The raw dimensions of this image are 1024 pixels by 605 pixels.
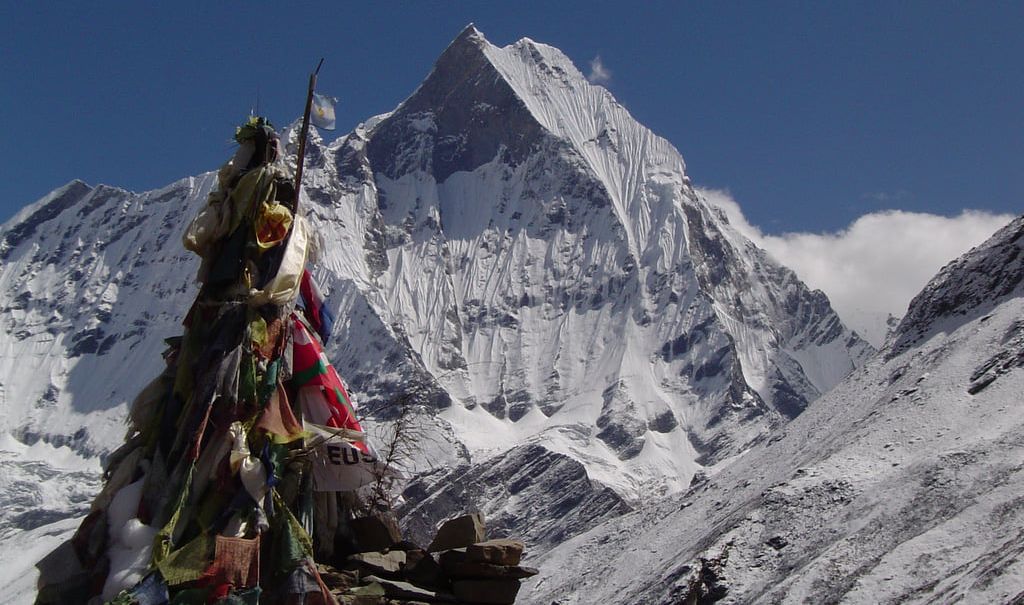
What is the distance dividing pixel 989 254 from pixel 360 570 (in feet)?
196

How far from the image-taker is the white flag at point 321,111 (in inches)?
600

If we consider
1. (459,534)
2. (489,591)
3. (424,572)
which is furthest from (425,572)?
(489,591)

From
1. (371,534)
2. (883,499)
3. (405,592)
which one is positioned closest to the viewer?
(405,592)

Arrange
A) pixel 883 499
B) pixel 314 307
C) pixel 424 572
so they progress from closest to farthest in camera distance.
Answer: pixel 424 572
pixel 314 307
pixel 883 499

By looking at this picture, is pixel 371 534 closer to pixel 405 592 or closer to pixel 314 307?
pixel 405 592

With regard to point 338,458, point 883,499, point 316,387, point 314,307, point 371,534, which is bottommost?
point 883,499

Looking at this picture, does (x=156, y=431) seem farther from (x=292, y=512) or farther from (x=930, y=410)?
(x=930, y=410)

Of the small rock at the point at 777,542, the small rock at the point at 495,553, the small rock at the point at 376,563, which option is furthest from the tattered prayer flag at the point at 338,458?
the small rock at the point at 777,542

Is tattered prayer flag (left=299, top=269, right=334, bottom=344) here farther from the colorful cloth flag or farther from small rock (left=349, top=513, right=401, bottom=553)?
small rock (left=349, top=513, right=401, bottom=553)

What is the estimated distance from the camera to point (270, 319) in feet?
45.2

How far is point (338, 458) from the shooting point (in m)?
13.6

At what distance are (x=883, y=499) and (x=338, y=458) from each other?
33215 millimetres

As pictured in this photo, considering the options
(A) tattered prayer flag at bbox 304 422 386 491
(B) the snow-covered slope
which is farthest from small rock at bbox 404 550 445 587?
(B) the snow-covered slope

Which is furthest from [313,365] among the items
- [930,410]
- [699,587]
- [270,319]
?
[930,410]
